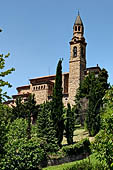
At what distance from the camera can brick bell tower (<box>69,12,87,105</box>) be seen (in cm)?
5456

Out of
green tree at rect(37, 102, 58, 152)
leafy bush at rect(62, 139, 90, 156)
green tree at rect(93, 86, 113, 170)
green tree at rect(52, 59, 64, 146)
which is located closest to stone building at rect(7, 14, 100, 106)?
green tree at rect(52, 59, 64, 146)

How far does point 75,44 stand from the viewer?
57.6 metres

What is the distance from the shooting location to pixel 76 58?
56562mm

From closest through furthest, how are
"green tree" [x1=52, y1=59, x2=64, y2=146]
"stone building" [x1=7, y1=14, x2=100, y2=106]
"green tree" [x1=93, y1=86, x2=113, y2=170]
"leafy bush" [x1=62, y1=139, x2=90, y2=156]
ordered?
"green tree" [x1=93, y1=86, x2=113, y2=170] < "leafy bush" [x1=62, y1=139, x2=90, y2=156] < "green tree" [x1=52, y1=59, x2=64, y2=146] < "stone building" [x1=7, y1=14, x2=100, y2=106]

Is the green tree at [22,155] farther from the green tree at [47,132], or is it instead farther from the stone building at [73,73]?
the stone building at [73,73]

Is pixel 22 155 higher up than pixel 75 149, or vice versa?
pixel 75 149

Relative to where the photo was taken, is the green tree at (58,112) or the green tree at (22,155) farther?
the green tree at (58,112)

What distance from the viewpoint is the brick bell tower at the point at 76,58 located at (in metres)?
54.6

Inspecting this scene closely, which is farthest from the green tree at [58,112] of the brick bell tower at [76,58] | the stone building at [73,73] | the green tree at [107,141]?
the stone building at [73,73]

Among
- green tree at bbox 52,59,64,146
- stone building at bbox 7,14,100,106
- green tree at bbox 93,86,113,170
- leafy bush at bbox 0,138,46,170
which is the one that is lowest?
leafy bush at bbox 0,138,46,170

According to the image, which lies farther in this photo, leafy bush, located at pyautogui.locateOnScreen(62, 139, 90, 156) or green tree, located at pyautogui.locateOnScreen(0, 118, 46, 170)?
leafy bush, located at pyautogui.locateOnScreen(62, 139, 90, 156)

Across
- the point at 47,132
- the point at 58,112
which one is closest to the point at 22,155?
the point at 47,132

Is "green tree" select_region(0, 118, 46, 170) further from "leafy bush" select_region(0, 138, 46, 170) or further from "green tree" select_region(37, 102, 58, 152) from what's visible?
"green tree" select_region(37, 102, 58, 152)

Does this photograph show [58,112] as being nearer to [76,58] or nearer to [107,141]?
[107,141]
